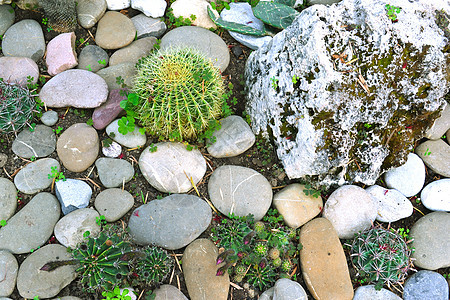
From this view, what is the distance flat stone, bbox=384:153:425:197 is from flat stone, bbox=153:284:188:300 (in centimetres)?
251

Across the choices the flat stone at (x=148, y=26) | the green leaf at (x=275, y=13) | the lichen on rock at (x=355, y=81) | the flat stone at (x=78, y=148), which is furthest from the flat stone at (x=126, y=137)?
the green leaf at (x=275, y=13)

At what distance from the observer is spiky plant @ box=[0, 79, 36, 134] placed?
3.75m

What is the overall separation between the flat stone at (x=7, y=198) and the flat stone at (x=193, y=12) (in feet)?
8.99

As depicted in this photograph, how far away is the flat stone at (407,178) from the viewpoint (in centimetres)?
407

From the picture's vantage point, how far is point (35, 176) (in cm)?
374

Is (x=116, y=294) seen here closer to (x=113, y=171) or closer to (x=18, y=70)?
(x=113, y=171)

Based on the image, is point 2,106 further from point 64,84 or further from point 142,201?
point 142,201

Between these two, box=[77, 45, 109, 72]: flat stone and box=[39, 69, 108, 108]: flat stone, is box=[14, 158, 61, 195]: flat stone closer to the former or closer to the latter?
box=[39, 69, 108, 108]: flat stone

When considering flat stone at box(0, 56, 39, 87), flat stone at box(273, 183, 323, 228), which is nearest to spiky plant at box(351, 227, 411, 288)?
flat stone at box(273, 183, 323, 228)

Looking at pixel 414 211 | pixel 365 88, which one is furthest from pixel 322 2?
pixel 414 211

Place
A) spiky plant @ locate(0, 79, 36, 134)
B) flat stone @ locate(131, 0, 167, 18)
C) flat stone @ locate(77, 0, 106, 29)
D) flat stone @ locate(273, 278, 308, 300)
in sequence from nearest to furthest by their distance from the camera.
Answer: flat stone @ locate(273, 278, 308, 300), spiky plant @ locate(0, 79, 36, 134), flat stone @ locate(77, 0, 106, 29), flat stone @ locate(131, 0, 167, 18)

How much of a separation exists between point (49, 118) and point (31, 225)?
3.75 feet

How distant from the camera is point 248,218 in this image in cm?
367

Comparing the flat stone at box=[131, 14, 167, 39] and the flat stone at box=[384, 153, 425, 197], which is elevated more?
the flat stone at box=[131, 14, 167, 39]
